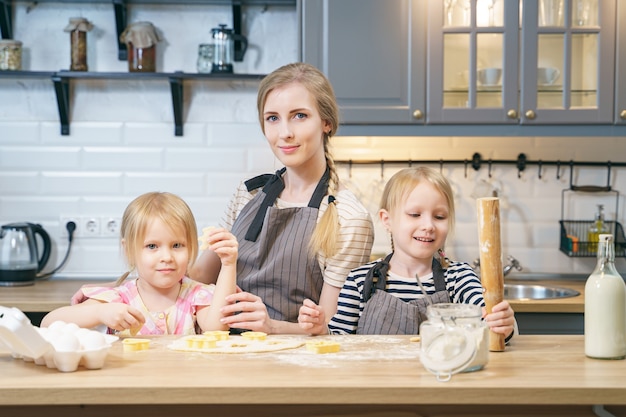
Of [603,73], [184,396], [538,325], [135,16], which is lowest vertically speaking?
[538,325]

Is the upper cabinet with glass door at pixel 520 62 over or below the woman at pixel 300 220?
over

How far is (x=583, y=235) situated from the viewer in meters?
3.81

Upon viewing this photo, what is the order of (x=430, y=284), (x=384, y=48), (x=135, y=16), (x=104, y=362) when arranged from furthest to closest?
(x=135, y=16)
(x=384, y=48)
(x=430, y=284)
(x=104, y=362)

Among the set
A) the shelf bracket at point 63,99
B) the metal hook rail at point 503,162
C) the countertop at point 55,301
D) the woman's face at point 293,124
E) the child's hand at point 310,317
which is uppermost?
the shelf bracket at point 63,99

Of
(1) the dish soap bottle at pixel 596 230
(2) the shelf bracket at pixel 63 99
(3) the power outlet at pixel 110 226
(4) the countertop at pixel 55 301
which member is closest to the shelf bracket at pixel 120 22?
(2) the shelf bracket at pixel 63 99

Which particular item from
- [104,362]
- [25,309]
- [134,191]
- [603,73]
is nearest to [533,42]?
[603,73]

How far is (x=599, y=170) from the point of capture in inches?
152

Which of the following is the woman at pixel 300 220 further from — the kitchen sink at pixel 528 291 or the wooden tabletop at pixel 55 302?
the kitchen sink at pixel 528 291

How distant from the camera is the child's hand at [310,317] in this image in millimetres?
1883

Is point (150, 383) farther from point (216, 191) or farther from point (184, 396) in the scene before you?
point (216, 191)

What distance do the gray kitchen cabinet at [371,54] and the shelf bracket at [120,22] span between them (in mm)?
775

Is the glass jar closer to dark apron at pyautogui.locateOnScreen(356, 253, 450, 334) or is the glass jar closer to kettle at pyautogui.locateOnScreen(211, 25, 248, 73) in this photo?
kettle at pyautogui.locateOnScreen(211, 25, 248, 73)

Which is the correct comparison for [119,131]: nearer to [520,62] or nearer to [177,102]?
[177,102]

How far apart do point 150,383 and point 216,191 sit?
2367 mm
